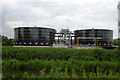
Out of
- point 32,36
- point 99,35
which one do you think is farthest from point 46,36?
point 99,35

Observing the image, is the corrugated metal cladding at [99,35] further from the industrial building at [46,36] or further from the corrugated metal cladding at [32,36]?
the corrugated metal cladding at [32,36]

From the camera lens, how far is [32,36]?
39.1 meters

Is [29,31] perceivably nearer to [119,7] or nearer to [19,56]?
[19,56]

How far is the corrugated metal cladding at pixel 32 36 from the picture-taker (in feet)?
127

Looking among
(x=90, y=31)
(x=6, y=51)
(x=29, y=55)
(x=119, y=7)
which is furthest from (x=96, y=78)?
(x=90, y=31)

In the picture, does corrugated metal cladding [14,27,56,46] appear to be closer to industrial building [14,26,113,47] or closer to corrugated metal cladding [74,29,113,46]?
industrial building [14,26,113,47]

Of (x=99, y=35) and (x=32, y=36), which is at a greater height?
(x=99, y=35)

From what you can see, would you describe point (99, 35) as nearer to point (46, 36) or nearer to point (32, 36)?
point (46, 36)

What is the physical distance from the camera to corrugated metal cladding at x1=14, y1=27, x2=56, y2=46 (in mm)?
38719

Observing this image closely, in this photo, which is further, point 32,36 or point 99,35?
point 99,35

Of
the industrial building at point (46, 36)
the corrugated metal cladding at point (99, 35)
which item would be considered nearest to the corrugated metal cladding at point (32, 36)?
the industrial building at point (46, 36)

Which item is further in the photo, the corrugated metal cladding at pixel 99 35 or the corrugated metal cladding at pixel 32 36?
the corrugated metal cladding at pixel 99 35

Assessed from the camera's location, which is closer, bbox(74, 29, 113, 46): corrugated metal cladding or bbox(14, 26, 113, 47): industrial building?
bbox(14, 26, 113, 47): industrial building

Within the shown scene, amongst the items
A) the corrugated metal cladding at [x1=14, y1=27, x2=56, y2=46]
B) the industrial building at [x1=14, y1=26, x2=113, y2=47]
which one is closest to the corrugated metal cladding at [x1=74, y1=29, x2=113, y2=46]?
the industrial building at [x1=14, y1=26, x2=113, y2=47]
